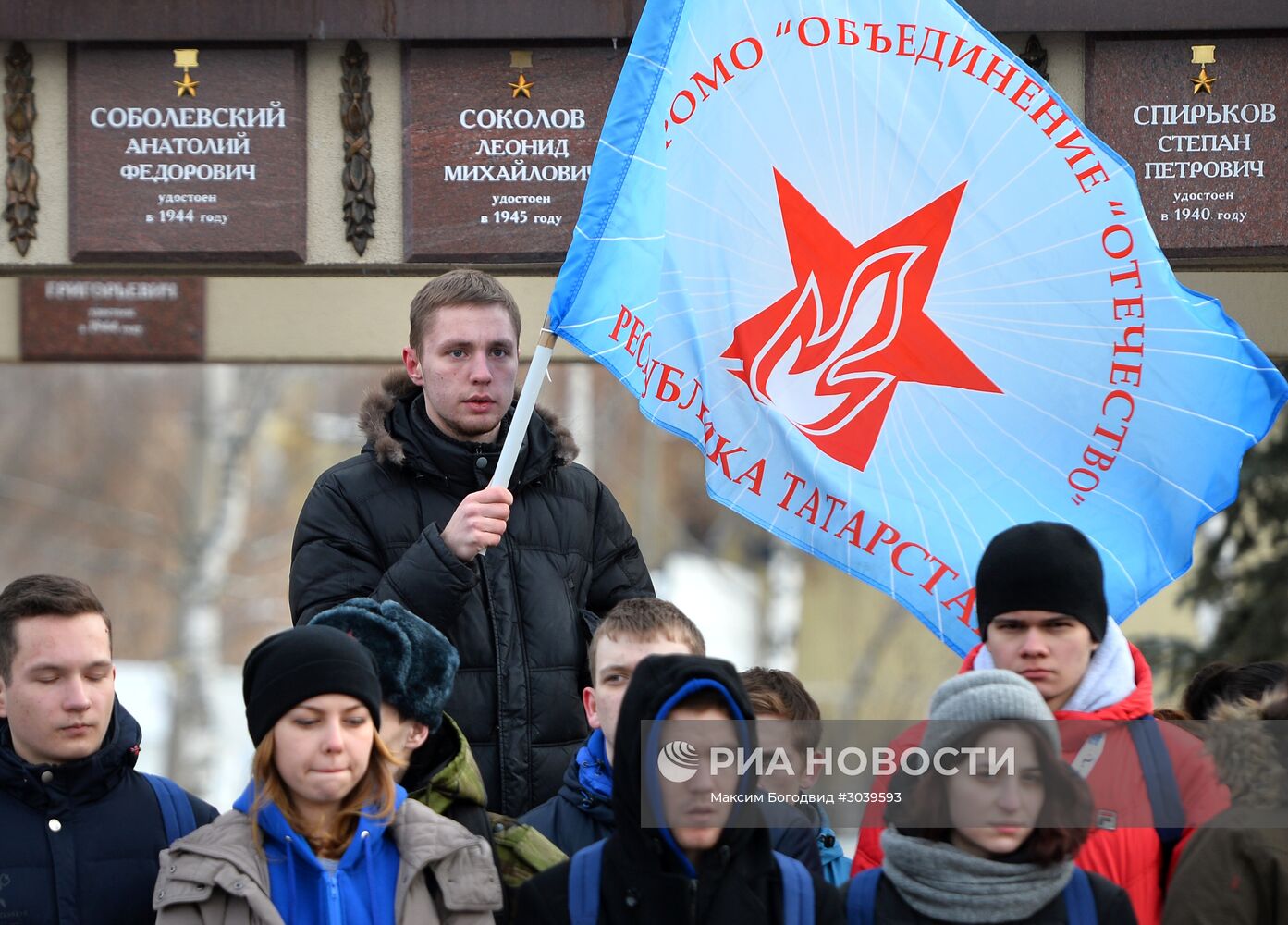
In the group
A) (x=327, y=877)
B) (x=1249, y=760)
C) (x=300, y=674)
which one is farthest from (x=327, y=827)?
(x=1249, y=760)

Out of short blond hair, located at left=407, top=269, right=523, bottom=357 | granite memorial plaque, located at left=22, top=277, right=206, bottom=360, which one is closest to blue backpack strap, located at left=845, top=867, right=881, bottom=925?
short blond hair, located at left=407, top=269, right=523, bottom=357

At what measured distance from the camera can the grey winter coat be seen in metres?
3.79

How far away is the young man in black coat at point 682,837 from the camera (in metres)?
3.74

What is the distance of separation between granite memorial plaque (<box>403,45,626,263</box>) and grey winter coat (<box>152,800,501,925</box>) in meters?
Answer: 2.90

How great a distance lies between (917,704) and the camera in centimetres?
2267

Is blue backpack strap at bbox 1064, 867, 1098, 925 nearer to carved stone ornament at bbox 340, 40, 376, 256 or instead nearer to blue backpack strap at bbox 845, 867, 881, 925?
blue backpack strap at bbox 845, 867, 881, 925

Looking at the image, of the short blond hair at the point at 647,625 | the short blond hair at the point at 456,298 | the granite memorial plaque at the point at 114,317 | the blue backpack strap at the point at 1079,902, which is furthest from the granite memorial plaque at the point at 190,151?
the blue backpack strap at the point at 1079,902

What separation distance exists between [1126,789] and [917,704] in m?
18.8

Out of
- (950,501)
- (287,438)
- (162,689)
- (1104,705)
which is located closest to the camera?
(1104,705)

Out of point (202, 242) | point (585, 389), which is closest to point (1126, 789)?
point (202, 242)

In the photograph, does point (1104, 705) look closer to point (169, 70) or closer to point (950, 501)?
point (950, 501)

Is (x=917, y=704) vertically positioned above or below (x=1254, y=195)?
below

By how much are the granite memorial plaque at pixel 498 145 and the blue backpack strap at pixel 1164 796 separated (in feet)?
9.97

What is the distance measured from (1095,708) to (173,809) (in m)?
1.93
